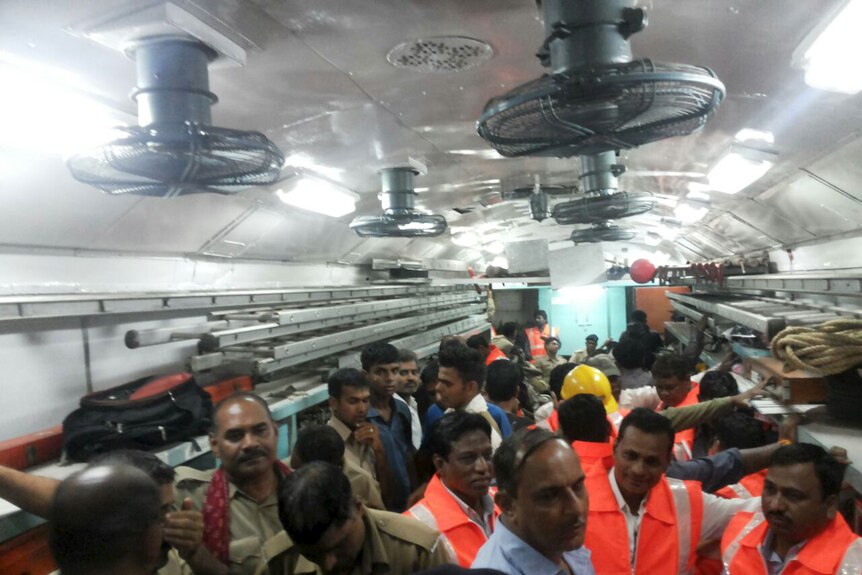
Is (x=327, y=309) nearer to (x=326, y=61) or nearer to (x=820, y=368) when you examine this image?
(x=326, y=61)

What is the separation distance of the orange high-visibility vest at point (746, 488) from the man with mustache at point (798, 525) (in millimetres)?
516

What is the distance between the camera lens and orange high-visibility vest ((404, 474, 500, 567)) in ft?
6.98

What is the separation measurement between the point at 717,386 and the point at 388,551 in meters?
2.66

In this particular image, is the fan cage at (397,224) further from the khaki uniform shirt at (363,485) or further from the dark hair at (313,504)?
the dark hair at (313,504)

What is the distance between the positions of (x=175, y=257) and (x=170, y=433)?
5.58 ft

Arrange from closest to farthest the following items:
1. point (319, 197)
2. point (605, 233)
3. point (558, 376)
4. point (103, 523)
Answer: point (103, 523) → point (558, 376) → point (319, 197) → point (605, 233)

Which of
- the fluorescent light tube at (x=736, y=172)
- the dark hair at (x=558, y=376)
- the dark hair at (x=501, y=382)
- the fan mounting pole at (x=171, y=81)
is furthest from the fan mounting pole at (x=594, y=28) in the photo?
the dark hair at (x=558, y=376)

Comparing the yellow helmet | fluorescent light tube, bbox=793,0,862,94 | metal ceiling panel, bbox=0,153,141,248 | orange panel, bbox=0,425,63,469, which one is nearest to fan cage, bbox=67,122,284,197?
metal ceiling panel, bbox=0,153,141,248

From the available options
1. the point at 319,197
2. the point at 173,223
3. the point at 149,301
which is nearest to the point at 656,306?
the point at 319,197

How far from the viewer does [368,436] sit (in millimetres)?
2969

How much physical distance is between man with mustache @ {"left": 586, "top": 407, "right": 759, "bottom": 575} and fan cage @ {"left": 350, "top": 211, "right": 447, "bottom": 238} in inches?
91.1

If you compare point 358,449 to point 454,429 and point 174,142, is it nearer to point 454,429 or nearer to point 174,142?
point 454,429

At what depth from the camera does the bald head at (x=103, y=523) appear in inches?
45.1

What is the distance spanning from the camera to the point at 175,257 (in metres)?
4.10
